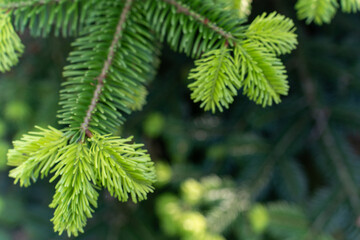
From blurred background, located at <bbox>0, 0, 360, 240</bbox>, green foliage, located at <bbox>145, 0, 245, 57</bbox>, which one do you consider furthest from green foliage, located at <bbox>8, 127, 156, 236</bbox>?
blurred background, located at <bbox>0, 0, 360, 240</bbox>

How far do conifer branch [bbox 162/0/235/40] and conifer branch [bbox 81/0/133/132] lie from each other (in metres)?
0.12

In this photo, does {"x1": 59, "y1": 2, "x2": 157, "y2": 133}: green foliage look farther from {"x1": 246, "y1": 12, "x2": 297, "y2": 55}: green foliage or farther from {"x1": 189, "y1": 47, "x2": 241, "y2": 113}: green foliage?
{"x1": 246, "y1": 12, "x2": 297, "y2": 55}: green foliage

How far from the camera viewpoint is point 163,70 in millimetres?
1877

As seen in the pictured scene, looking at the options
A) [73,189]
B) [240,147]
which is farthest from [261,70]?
[240,147]

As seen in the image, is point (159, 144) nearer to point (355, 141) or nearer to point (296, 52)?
point (296, 52)

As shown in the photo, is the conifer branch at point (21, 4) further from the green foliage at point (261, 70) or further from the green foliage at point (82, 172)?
the green foliage at point (261, 70)

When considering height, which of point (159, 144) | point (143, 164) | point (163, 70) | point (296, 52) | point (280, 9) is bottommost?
point (159, 144)

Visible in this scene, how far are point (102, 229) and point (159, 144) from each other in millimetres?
768

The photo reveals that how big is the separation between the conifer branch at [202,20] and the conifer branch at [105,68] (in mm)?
115

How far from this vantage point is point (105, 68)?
0.70 meters

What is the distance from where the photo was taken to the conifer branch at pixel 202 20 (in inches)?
25.8

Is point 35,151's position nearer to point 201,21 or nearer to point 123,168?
point 123,168

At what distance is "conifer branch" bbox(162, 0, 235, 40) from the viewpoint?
656mm

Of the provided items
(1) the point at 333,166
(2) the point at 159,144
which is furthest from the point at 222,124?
(2) the point at 159,144
